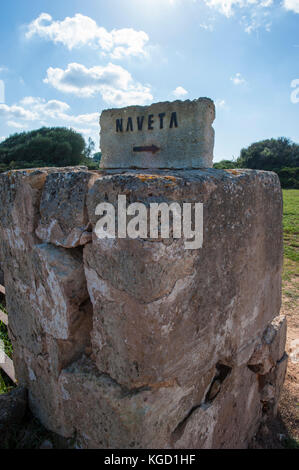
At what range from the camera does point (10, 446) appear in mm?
1577

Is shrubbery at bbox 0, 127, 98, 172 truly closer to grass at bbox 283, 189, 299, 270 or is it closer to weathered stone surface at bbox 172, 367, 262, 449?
grass at bbox 283, 189, 299, 270

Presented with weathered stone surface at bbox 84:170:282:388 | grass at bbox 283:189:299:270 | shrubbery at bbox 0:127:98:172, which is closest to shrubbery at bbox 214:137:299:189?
shrubbery at bbox 0:127:98:172

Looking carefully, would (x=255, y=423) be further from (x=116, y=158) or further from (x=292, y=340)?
(x=116, y=158)

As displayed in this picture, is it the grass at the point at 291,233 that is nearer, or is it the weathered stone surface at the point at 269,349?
the weathered stone surface at the point at 269,349

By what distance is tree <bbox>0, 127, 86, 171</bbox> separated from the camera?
18.8 meters

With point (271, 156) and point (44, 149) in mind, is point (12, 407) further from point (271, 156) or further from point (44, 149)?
point (271, 156)

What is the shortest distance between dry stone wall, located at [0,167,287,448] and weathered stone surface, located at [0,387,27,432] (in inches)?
2.0

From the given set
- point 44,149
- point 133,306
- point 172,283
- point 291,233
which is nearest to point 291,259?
point 291,233

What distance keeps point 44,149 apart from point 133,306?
64.4ft

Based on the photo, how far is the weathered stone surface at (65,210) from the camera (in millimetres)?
1362

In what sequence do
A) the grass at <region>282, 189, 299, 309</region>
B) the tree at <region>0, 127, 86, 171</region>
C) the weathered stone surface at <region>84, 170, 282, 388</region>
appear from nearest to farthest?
the weathered stone surface at <region>84, 170, 282, 388</region>, the grass at <region>282, 189, 299, 309</region>, the tree at <region>0, 127, 86, 171</region>

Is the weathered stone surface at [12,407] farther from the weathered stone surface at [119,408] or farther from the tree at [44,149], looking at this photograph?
the tree at [44,149]

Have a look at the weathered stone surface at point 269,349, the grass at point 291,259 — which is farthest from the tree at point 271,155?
the weathered stone surface at point 269,349

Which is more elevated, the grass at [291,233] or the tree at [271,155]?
the tree at [271,155]
